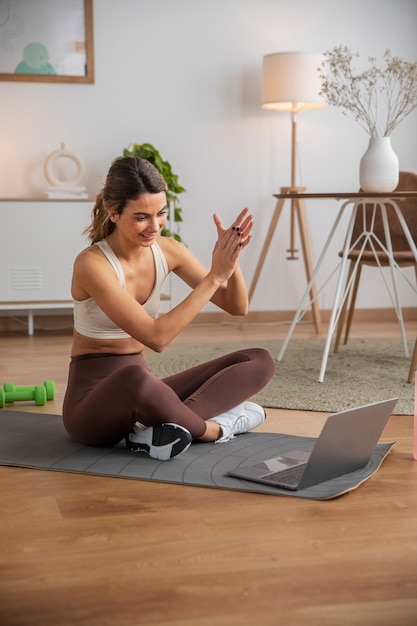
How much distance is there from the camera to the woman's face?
8.10 ft

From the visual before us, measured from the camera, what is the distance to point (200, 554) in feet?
5.96

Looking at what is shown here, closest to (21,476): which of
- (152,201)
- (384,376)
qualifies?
(152,201)

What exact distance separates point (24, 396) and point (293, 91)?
2636mm

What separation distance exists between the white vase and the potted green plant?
149cm

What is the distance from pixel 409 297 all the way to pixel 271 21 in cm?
194

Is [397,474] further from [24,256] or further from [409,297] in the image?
[409,297]

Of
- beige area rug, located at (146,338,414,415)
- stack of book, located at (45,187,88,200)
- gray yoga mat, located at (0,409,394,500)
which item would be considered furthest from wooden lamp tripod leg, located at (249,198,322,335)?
gray yoga mat, located at (0,409,394,500)

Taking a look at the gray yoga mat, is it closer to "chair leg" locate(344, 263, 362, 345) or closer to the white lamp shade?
"chair leg" locate(344, 263, 362, 345)

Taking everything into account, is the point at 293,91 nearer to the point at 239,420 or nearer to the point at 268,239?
the point at 268,239

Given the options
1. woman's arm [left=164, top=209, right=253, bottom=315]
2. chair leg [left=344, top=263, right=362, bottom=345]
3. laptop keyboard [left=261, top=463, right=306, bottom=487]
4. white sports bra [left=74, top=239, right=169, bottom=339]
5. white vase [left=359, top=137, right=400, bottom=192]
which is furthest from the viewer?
chair leg [left=344, top=263, right=362, bottom=345]

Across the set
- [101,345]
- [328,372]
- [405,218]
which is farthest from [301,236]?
[101,345]

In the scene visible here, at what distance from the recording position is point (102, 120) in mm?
5316

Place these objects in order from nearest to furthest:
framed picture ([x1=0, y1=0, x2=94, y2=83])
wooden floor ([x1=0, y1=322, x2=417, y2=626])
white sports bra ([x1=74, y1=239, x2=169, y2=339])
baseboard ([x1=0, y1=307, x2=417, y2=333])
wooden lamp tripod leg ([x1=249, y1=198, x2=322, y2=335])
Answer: wooden floor ([x1=0, y1=322, x2=417, y2=626])
white sports bra ([x1=74, y1=239, x2=169, y2=339])
framed picture ([x1=0, y1=0, x2=94, y2=83])
wooden lamp tripod leg ([x1=249, y1=198, x2=322, y2=335])
baseboard ([x1=0, y1=307, x2=417, y2=333])

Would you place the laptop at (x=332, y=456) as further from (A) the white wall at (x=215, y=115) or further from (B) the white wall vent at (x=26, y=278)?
(A) the white wall at (x=215, y=115)
